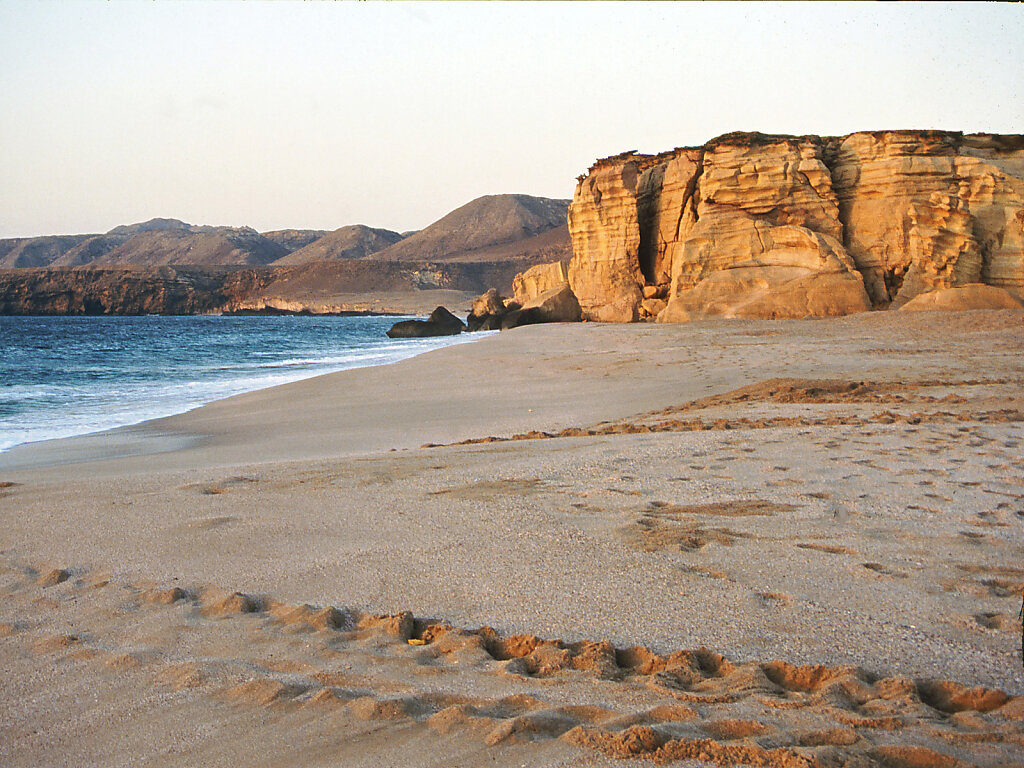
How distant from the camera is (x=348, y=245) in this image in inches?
7347

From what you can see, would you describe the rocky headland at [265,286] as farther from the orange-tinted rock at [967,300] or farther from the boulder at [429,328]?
the orange-tinted rock at [967,300]

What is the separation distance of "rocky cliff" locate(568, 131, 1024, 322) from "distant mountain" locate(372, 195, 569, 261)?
385 ft

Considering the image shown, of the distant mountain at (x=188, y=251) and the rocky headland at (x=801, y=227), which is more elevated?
the distant mountain at (x=188, y=251)

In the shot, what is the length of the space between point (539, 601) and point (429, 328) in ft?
115

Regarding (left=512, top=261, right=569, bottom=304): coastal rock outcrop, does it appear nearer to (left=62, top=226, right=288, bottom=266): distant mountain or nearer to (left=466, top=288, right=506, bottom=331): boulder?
(left=466, top=288, right=506, bottom=331): boulder

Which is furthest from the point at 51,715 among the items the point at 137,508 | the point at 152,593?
the point at 137,508

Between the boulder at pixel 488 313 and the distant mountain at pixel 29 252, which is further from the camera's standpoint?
the distant mountain at pixel 29 252

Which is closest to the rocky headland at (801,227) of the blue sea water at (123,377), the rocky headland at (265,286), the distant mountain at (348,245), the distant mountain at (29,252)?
the blue sea water at (123,377)

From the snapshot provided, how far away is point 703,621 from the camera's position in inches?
116

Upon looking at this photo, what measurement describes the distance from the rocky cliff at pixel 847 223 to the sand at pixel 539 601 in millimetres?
16676

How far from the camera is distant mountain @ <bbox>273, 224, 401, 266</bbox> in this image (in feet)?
595

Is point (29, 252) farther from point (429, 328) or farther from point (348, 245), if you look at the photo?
point (429, 328)

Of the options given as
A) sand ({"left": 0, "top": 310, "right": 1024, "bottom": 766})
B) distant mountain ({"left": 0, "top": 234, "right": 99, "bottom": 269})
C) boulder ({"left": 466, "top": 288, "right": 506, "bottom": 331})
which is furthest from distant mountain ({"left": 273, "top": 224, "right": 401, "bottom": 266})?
sand ({"left": 0, "top": 310, "right": 1024, "bottom": 766})

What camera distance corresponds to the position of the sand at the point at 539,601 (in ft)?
7.12
